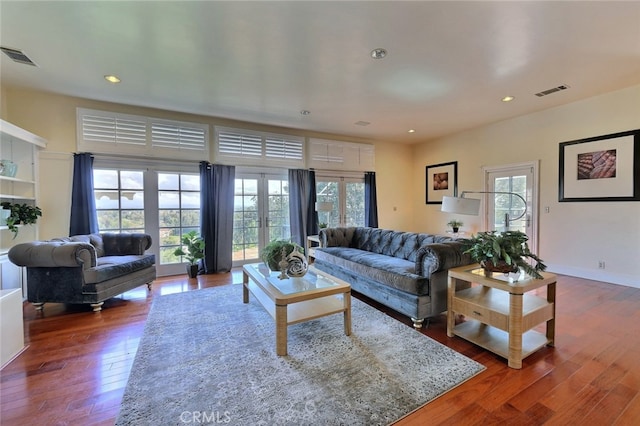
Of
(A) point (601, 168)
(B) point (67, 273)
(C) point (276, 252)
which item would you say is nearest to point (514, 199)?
(A) point (601, 168)

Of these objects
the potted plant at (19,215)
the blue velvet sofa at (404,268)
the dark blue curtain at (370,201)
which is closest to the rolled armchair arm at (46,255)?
the potted plant at (19,215)

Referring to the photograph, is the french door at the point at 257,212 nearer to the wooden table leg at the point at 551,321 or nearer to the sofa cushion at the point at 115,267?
the sofa cushion at the point at 115,267

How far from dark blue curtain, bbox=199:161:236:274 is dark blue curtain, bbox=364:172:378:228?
10.1ft

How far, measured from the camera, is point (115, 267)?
3.18 meters

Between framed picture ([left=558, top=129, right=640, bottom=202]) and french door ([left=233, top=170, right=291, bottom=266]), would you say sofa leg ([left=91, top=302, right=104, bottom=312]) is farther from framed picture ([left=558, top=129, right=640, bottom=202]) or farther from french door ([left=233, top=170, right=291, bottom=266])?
framed picture ([left=558, top=129, right=640, bottom=202])

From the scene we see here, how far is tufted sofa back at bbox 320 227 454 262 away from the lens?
3519mm

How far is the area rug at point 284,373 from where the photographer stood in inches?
61.1

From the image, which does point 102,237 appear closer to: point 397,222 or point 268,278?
point 268,278

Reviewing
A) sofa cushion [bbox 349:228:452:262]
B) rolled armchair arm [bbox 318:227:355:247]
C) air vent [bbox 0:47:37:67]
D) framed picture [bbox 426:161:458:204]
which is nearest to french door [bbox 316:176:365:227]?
rolled armchair arm [bbox 318:227:355:247]

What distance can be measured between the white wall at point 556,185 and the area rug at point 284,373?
370 cm

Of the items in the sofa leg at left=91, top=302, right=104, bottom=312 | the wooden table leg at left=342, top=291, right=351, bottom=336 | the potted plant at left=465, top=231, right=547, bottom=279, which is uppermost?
the potted plant at left=465, top=231, right=547, bottom=279

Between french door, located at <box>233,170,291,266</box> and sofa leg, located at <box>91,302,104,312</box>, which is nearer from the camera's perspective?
sofa leg, located at <box>91,302,104,312</box>

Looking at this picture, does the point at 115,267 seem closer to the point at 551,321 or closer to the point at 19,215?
the point at 19,215

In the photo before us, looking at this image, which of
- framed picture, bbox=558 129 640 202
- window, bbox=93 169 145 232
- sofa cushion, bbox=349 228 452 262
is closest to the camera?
sofa cushion, bbox=349 228 452 262
